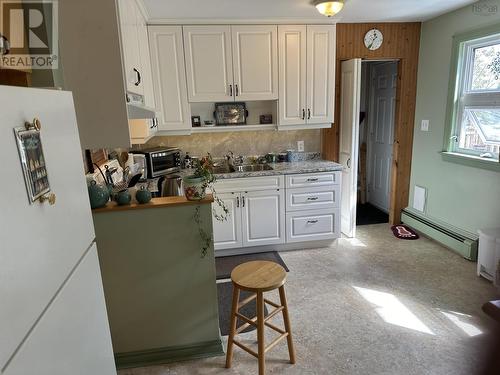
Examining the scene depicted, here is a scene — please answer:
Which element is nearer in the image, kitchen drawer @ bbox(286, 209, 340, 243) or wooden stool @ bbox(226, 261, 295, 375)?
wooden stool @ bbox(226, 261, 295, 375)

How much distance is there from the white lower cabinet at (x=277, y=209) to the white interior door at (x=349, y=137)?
0.84 feet

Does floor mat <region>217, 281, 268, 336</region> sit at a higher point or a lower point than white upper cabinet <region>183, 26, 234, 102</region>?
lower

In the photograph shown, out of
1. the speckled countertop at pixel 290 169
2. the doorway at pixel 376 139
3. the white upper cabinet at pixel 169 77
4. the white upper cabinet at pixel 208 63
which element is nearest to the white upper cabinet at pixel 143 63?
the white upper cabinet at pixel 169 77

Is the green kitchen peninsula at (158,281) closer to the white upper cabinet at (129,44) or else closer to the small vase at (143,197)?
the small vase at (143,197)

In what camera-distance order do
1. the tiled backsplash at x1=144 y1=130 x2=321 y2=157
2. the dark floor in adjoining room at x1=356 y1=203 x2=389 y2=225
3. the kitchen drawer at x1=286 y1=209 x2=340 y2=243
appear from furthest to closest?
the dark floor in adjoining room at x1=356 y1=203 x2=389 y2=225 < the tiled backsplash at x1=144 y1=130 x2=321 y2=157 < the kitchen drawer at x1=286 y1=209 x2=340 y2=243

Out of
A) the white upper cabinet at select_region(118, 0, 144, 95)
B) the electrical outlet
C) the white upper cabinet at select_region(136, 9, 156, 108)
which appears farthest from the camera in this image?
the electrical outlet

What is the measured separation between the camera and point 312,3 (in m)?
2.71

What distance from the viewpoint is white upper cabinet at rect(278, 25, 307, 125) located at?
128 inches

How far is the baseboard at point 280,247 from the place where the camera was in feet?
11.3

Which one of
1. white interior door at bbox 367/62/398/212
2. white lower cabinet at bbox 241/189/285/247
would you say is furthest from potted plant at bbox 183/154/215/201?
white interior door at bbox 367/62/398/212

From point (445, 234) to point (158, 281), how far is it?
9.80ft

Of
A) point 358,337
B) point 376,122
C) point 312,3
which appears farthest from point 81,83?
point 376,122

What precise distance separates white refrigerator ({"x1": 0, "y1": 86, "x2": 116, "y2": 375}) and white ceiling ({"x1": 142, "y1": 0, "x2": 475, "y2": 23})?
2097mm

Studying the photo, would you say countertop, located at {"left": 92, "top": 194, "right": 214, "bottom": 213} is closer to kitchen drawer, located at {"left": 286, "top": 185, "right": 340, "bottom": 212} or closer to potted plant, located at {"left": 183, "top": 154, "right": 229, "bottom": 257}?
potted plant, located at {"left": 183, "top": 154, "right": 229, "bottom": 257}
